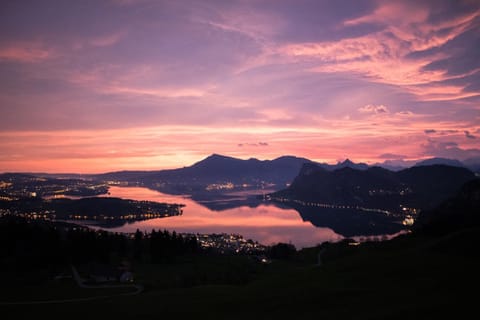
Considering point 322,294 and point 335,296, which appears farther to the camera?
point 322,294

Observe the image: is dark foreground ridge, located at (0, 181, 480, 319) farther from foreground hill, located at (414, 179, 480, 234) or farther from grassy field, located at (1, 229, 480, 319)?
foreground hill, located at (414, 179, 480, 234)

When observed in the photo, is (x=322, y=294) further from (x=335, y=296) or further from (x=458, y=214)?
(x=458, y=214)

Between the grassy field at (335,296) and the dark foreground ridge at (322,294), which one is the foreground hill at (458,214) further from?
the grassy field at (335,296)

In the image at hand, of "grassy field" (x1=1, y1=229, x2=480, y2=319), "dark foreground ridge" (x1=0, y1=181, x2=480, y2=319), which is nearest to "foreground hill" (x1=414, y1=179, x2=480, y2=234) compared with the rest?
"dark foreground ridge" (x1=0, y1=181, x2=480, y2=319)

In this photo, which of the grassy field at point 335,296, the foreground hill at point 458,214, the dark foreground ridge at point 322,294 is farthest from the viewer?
the foreground hill at point 458,214

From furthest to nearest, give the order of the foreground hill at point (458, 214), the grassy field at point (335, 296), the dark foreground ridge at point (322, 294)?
the foreground hill at point (458, 214) → the dark foreground ridge at point (322, 294) → the grassy field at point (335, 296)

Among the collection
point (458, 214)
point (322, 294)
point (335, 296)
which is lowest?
point (458, 214)

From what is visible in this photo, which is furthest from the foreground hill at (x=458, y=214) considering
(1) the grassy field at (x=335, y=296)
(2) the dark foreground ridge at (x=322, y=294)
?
(1) the grassy field at (x=335, y=296)

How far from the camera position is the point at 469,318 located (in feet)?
67.1

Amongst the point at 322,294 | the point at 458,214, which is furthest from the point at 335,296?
the point at 458,214

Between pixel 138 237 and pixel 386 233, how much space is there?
486 feet

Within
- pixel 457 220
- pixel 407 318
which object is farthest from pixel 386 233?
pixel 407 318

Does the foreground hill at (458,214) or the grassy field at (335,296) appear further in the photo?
the foreground hill at (458,214)

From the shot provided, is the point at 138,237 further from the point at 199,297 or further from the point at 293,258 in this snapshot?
the point at 199,297
